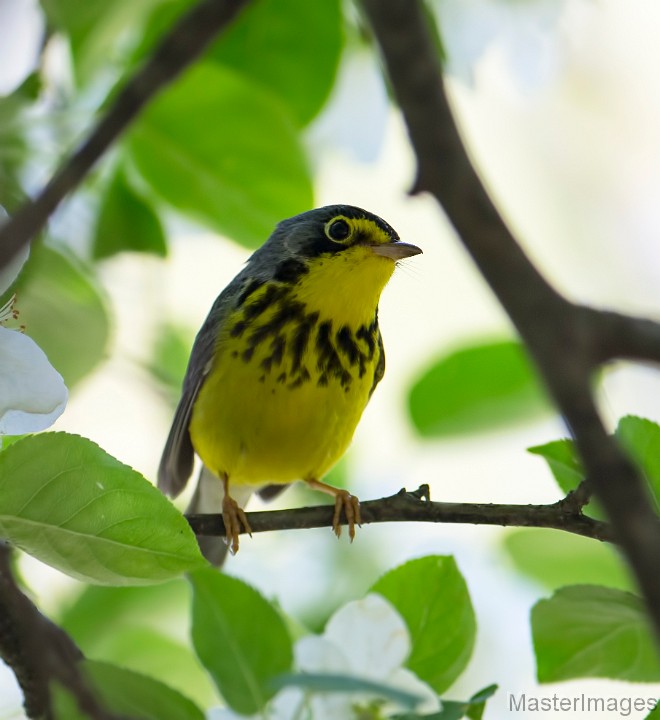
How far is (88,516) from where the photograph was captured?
1664 mm

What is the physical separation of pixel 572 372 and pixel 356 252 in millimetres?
2962

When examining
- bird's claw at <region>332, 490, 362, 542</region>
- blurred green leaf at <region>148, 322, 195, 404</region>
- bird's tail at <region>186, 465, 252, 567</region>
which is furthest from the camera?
bird's tail at <region>186, 465, 252, 567</region>

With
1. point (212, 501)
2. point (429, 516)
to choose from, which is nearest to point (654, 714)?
point (429, 516)

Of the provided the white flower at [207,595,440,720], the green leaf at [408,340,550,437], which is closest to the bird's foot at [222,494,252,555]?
the green leaf at [408,340,550,437]

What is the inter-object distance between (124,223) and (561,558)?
1.39 m

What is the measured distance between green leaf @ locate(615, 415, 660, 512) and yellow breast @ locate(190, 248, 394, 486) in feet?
6.01

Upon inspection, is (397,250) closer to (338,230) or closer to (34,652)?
(338,230)

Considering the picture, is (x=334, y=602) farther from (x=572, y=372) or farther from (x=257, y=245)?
(x=572, y=372)

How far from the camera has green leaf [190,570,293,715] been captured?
156 centimetres

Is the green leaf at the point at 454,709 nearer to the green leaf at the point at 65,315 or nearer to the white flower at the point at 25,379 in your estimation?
the white flower at the point at 25,379

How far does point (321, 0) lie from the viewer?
235cm

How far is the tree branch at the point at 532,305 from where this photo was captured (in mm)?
876

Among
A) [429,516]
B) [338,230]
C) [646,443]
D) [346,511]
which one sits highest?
[338,230]

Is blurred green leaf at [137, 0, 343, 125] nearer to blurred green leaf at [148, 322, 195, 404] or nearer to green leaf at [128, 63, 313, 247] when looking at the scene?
green leaf at [128, 63, 313, 247]
